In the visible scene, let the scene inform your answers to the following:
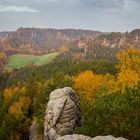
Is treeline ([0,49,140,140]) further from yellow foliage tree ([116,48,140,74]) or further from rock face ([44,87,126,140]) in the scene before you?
rock face ([44,87,126,140])

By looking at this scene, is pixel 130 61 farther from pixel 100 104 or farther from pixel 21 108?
pixel 100 104

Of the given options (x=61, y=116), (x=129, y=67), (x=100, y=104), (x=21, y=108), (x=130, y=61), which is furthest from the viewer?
A: (x=21, y=108)

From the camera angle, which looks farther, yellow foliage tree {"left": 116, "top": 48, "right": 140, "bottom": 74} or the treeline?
yellow foliage tree {"left": 116, "top": 48, "right": 140, "bottom": 74}

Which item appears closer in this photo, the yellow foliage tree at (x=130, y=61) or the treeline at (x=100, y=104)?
the treeline at (x=100, y=104)

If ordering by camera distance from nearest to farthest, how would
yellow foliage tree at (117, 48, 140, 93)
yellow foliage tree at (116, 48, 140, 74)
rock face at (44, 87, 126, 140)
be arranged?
rock face at (44, 87, 126, 140), yellow foliage tree at (117, 48, 140, 93), yellow foliage tree at (116, 48, 140, 74)

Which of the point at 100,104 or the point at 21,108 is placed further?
the point at 21,108

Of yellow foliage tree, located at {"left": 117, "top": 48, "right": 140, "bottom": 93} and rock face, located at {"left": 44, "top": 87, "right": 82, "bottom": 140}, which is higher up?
rock face, located at {"left": 44, "top": 87, "right": 82, "bottom": 140}

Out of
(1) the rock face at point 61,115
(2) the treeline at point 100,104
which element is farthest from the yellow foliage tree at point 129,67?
(1) the rock face at point 61,115

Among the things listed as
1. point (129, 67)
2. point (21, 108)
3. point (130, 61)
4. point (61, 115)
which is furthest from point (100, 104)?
point (21, 108)

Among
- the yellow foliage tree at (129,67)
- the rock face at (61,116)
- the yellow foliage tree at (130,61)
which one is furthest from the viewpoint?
the yellow foliage tree at (130,61)

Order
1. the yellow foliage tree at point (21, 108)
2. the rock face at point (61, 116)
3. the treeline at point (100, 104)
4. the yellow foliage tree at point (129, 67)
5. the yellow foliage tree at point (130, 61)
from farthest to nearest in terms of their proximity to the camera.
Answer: the yellow foliage tree at point (21, 108) < the yellow foliage tree at point (130, 61) < the yellow foliage tree at point (129, 67) < the rock face at point (61, 116) < the treeline at point (100, 104)

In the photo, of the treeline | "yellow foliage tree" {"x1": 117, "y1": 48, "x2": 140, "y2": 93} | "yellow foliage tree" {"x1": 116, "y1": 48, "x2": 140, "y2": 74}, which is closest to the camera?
the treeline

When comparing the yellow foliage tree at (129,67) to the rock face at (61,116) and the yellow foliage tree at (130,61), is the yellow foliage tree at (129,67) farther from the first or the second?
the rock face at (61,116)

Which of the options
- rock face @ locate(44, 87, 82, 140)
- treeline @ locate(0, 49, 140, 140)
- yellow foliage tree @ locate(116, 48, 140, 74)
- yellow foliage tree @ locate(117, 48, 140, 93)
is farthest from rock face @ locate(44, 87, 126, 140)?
yellow foliage tree @ locate(116, 48, 140, 74)
